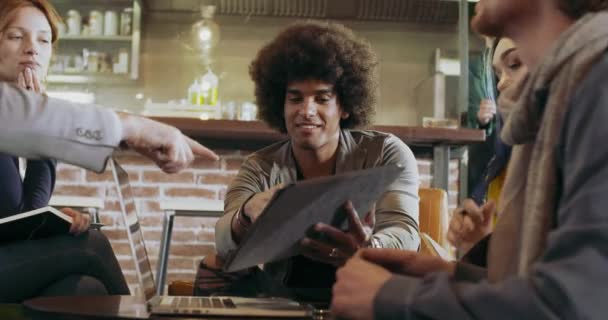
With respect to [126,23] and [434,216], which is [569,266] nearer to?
[434,216]

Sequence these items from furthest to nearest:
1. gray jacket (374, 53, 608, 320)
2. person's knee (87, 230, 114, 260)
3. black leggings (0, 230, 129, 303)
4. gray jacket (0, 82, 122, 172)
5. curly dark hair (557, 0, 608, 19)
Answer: person's knee (87, 230, 114, 260) < black leggings (0, 230, 129, 303) < gray jacket (0, 82, 122, 172) < curly dark hair (557, 0, 608, 19) < gray jacket (374, 53, 608, 320)

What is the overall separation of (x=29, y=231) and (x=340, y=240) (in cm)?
61

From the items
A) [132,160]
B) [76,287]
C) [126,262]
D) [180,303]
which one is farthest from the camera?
[126,262]

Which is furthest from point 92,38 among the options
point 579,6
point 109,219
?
point 579,6

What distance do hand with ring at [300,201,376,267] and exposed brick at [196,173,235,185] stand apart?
1.92m

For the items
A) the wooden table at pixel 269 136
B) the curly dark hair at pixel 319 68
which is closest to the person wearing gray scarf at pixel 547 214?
the curly dark hair at pixel 319 68

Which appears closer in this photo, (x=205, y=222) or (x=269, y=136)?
(x=269, y=136)

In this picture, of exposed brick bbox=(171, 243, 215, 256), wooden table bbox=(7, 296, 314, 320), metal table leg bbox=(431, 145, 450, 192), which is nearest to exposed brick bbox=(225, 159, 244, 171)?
exposed brick bbox=(171, 243, 215, 256)

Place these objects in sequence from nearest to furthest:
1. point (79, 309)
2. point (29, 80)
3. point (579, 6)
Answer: point (579, 6)
point (79, 309)
point (29, 80)

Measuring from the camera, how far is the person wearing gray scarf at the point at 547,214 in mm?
515

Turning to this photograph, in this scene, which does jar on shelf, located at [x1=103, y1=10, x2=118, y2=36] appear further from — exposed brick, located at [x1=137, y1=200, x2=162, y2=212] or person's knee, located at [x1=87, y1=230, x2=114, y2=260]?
person's knee, located at [x1=87, y1=230, x2=114, y2=260]

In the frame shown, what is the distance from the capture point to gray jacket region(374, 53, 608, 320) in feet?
1.68

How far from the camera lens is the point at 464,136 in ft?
9.82

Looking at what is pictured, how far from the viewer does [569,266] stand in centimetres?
52
